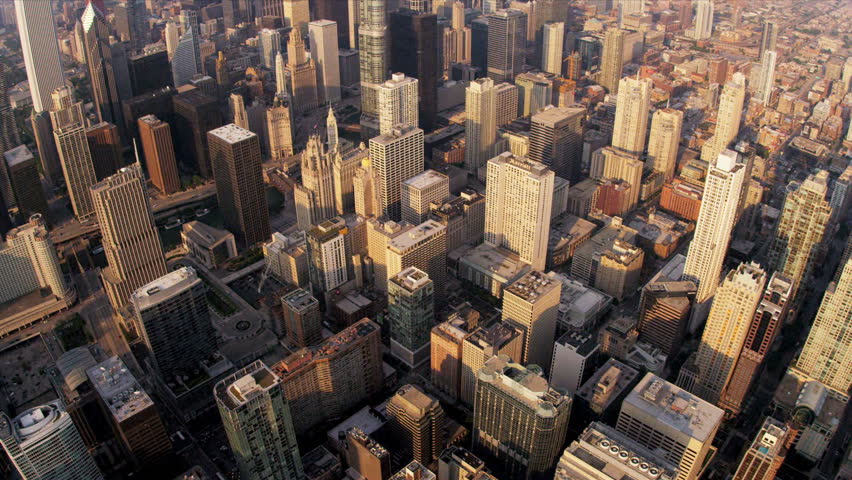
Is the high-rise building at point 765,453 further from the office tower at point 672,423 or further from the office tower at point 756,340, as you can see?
the office tower at point 756,340

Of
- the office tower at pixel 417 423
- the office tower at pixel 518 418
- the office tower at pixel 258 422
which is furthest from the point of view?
the office tower at pixel 417 423

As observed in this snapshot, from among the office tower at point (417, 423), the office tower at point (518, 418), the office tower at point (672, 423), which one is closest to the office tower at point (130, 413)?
the office tower at point (417, 423)

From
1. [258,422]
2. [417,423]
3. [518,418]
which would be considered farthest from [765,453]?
[258,422]

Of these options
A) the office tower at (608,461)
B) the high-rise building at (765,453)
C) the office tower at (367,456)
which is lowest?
the office tower at (367,456)

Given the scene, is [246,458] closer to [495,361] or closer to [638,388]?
[495,361]

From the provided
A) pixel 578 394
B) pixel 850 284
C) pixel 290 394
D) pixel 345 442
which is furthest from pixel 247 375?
pixel 850 284

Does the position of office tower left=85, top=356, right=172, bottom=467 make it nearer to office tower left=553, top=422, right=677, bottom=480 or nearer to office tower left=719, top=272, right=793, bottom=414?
office tower left=553, top=422, right=677, bottom=480
